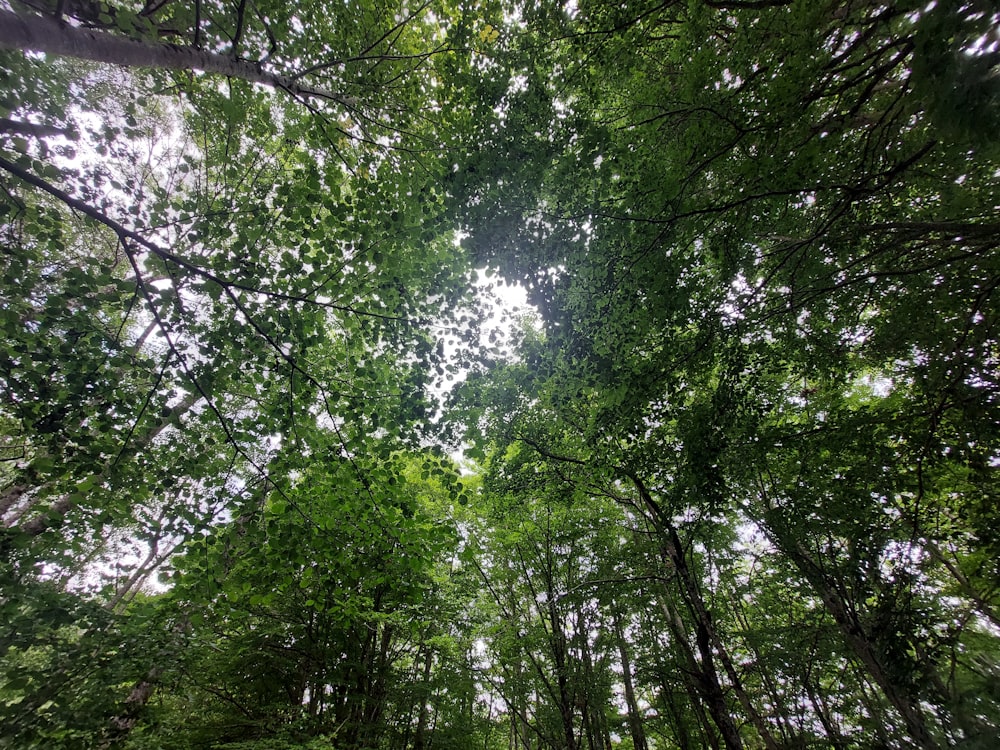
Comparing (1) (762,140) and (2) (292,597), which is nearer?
(1) (762,140)

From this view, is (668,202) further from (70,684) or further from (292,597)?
(292,597)

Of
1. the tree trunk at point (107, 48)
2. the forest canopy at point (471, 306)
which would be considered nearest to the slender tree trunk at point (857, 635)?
the forest canopy at point (471, 306)

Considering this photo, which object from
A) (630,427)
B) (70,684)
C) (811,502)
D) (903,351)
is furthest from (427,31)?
(70,684)

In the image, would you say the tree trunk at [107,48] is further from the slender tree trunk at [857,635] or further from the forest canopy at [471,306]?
the slender tree trunk at [857,635]

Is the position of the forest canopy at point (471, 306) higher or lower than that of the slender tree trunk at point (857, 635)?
higher

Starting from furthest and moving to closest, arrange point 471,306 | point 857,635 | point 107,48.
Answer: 1. point 857,635
2. point 471,306
3. point 107,48

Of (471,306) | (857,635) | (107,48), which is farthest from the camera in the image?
(857,635)

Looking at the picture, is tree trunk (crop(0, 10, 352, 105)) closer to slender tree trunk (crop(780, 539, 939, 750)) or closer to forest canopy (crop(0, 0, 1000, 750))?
forest canopy (crop(0, 0, 1000, 750))

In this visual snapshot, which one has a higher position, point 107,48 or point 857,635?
point 107,48

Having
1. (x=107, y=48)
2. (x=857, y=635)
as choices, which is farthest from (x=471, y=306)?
(x=857, y=635)

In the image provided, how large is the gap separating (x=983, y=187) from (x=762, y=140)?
269cm

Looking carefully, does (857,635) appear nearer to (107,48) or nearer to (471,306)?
(471,306)

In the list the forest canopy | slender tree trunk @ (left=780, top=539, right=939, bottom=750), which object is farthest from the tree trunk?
slender tree trunk @ (left=780, top=539, right=939, bottom=750)

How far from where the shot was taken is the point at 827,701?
8.09 m
